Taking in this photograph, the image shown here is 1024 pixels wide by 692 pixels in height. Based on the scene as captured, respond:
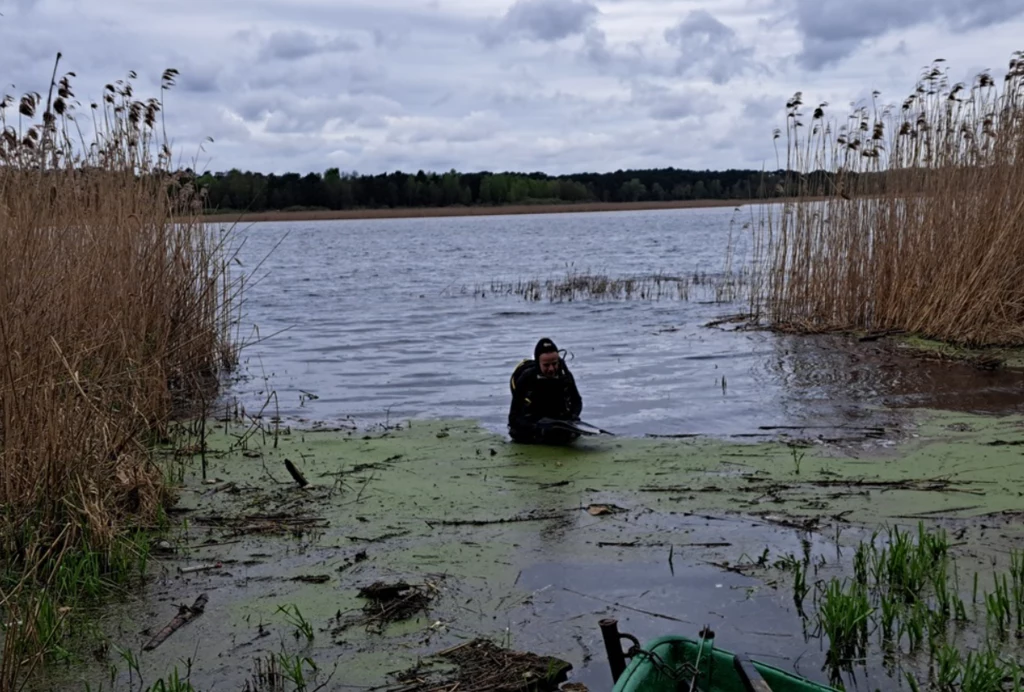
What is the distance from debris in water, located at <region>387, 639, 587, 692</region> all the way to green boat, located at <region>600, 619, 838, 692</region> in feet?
1.85

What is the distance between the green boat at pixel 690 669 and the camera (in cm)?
335

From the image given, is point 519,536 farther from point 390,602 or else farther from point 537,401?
point 537,401

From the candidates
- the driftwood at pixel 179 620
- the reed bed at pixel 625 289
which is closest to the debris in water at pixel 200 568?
the driftwood at pixel 179 620

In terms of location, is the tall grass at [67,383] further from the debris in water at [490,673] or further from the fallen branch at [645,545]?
the fallen branch at [645,545]

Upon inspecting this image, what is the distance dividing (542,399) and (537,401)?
0.14 feet

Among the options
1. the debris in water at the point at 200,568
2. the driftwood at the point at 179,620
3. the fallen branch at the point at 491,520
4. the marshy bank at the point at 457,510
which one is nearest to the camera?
the marshy bank at the point at 457,510

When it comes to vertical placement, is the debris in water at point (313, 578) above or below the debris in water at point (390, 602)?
below

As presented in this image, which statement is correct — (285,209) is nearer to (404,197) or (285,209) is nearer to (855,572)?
(404,197)

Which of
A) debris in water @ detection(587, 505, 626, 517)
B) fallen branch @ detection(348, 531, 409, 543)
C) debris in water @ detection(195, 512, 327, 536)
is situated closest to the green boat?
fallen branch @ detection(348, 531, 409, 543)

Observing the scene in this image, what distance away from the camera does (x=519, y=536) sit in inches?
238

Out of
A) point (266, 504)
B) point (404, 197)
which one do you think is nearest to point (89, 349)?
point (266, 504)

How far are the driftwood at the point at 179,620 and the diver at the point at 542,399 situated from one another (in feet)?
12.6

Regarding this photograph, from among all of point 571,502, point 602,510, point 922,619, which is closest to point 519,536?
point 602,510

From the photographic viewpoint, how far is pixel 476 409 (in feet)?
34.5
